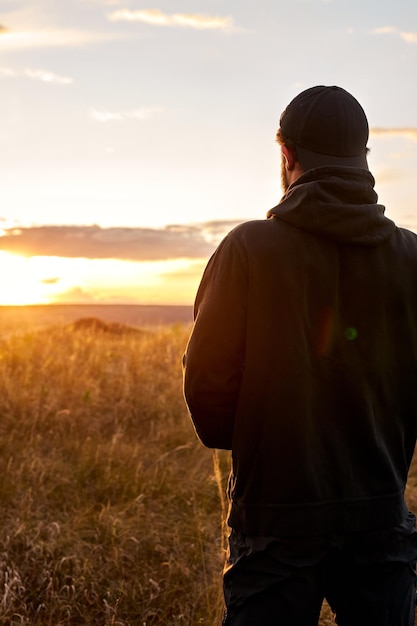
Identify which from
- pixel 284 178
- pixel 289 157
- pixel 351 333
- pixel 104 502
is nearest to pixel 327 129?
pixel 289 157

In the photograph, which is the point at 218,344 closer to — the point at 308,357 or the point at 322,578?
the point at 308,357

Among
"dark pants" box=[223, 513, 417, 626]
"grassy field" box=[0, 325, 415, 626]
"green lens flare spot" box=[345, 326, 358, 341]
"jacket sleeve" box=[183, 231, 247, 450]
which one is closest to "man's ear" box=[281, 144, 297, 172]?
"jacket sleeve" box=[183, 231, 247, 450]

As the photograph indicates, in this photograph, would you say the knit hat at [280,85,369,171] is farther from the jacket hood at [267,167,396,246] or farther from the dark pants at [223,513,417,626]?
the dark pants at [223,513,417,626]

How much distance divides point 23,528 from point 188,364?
2.40 m

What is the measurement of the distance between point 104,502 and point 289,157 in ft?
10.2

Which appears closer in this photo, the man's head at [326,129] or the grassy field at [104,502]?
the man's head at [326,129]

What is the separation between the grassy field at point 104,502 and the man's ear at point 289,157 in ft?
6.05

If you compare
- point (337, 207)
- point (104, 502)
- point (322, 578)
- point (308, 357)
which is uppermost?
point (337, 207)

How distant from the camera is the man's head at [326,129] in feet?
5.72

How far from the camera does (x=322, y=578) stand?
1.70 metres

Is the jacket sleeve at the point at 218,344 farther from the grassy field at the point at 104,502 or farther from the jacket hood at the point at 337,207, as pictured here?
the grassy field at the point at 104,502

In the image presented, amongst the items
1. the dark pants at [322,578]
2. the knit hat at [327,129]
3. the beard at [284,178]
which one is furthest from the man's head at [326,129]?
the dark pants at [322,578]

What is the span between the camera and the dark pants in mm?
1591

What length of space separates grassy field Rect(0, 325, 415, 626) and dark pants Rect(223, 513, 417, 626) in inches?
52.9
